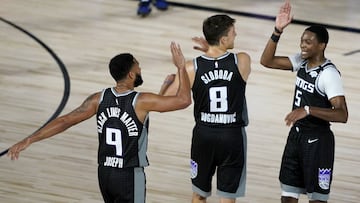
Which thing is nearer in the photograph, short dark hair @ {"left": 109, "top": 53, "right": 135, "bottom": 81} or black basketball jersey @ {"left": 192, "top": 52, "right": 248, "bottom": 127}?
short dark hair @ {"left": 109, "top": 53, "right": 135, "bottom": 81}

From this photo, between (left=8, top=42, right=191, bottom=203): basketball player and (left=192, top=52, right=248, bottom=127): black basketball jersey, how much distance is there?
0.39 metres

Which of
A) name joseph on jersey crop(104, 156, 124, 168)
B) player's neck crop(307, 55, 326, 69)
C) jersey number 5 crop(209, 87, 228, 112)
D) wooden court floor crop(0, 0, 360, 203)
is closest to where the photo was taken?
name joseph on jersey crop(104, 156, 124, 168)

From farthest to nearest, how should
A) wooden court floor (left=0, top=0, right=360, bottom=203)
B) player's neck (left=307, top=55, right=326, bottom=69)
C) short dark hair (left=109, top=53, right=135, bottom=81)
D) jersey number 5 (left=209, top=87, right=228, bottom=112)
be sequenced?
wooden court floor (left=0, top=0, right=360, bottom=203) → player's neck (left=307, top=55, right=326, bottom=69) → jersey number 5 (left=209, top=87, right=228, bottom=112) → short dark hair (left=109, top=53, right=135, bottom=81)

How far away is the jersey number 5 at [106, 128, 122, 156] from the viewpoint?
6.28m

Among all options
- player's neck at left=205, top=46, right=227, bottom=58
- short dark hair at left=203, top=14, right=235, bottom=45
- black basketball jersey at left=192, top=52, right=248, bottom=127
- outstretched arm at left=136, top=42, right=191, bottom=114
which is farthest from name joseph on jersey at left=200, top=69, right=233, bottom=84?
outstretched arm at left=136, top=42, right=191, bottom=114

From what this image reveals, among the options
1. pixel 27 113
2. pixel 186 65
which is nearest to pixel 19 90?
pixel 27 113

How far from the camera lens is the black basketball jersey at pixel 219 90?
6637mm

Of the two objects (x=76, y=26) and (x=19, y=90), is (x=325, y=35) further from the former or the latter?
(x=76, y=26)

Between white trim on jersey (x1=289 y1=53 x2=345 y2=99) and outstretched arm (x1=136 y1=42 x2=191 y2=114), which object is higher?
white trim on jersey (x1=289 y1=53 x2=345 y2=99)

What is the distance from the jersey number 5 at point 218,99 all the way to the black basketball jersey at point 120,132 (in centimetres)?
61

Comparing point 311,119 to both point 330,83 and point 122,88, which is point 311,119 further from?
point 122,88

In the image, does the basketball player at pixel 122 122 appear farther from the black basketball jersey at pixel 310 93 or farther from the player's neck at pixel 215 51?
the black basketball jersey at pixel 310 93

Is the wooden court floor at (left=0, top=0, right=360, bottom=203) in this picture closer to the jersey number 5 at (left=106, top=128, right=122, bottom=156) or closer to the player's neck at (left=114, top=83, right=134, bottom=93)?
the jersey number 5 at (left=106, top=128, right=122, bottom=156)

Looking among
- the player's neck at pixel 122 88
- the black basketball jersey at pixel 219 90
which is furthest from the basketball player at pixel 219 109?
the player's neck at pixel 122 88
